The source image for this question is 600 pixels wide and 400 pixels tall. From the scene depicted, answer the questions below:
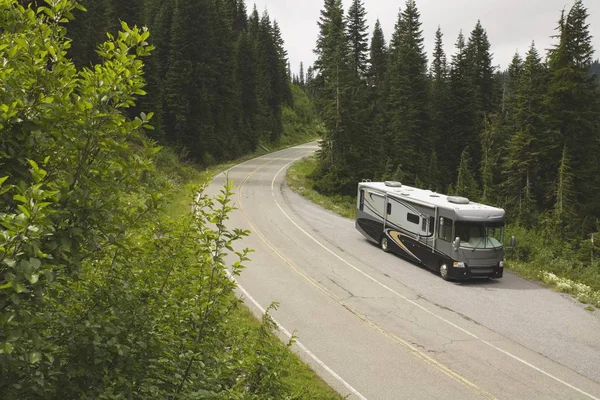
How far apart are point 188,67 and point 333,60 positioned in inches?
656

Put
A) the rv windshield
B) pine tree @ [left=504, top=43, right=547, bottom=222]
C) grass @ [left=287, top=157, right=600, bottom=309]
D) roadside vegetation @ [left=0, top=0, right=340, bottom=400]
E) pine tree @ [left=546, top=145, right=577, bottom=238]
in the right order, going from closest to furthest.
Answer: roadside vegetation @ [left=0, top=0, right=340, bottom=400] < grass @ [left=287, top=157, right=600, bottom=309] < the rv windshield < pine tree @ [left=546, top=145, right=577, bottom=238] < pine tree @ [left=504, top=43, right=547, bottom=222]

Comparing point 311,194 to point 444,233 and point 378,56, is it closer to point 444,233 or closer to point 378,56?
point 444,233

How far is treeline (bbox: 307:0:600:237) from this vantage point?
38812mm

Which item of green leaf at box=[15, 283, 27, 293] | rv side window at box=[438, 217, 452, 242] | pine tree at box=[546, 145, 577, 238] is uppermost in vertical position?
green leaf at box=[15, 283, 27, 293]

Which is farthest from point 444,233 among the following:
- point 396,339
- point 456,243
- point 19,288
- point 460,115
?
point 460,115

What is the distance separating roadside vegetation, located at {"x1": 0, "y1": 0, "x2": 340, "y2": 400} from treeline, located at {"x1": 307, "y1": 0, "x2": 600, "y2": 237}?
33.8m

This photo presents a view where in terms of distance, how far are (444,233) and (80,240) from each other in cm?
1774

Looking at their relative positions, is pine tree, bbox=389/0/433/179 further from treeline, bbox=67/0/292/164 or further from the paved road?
the paved road

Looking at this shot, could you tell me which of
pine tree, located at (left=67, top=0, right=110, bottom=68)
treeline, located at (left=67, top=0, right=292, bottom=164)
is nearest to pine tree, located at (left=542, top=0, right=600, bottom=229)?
treeline, located at (left=67, top=0, right=292, bottom=164)

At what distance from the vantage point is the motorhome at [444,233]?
18.8 m

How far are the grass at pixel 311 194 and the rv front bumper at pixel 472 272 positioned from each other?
500 inches

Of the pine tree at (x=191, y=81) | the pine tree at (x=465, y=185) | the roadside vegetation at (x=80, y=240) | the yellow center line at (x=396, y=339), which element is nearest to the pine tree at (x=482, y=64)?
the pine tree at (x=465, y=185)

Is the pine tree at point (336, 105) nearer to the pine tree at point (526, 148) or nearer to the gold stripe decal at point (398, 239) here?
the pine tree at point (526, 148)

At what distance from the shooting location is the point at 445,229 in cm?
1947
